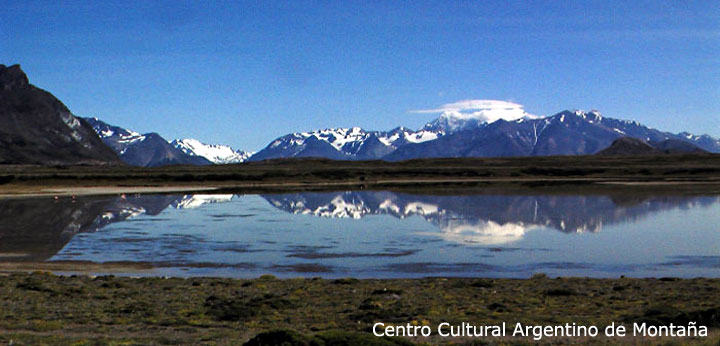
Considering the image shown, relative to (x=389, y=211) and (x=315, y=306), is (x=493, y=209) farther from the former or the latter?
(x=315, y=306)

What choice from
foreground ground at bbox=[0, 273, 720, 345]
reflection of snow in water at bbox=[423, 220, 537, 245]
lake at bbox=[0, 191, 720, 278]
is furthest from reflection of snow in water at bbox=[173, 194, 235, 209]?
foreground ground at bbox=[0, 273, 720, 345]

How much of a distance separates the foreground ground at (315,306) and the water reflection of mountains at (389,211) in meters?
14.6

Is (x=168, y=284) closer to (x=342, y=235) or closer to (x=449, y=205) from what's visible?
(x=342, y=235)

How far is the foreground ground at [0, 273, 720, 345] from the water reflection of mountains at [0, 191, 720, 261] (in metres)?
14.6

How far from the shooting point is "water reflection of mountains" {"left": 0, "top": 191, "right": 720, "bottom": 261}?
149ft

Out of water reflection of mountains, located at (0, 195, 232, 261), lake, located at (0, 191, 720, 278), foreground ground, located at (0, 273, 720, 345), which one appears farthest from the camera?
water reflection of mountains, located at (0, 195, 232, 261)

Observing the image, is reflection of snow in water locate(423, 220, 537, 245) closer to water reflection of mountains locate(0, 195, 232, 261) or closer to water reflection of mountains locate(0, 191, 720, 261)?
water reflection of mountains locate(0, 191, 720, 261)

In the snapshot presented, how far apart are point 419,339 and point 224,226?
37.8m

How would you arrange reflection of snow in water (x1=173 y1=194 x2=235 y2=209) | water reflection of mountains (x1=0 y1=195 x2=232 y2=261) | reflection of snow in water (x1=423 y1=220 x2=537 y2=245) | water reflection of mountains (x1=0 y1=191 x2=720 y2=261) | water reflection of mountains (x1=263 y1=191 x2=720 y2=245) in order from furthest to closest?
reflection of snow in water (x1=173 y1=194 x2=235 y2=209) → water reflection of mountains (x1=263 y1=191 x2=720 y2=245) → water reflection of mountains (x1=0 y1=191 x2=720 y2=261) → reflection of snow in water (x1=423 y1=220 x2=537 y2=245) → water reflection of mountains (x1=0 y1=195 x2=232 y2=261)

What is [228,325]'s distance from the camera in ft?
63.8

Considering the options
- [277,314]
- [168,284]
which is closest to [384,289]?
[277,314]

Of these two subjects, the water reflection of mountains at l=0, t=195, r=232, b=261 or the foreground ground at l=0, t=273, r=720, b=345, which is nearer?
the foreground ground at l=0, t=273, r=720, b=345

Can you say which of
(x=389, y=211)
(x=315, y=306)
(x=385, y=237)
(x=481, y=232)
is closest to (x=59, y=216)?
(x=389, y=211)

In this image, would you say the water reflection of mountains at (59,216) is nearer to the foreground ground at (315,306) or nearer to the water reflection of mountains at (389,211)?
the water reflection of mountains at (389,211)
